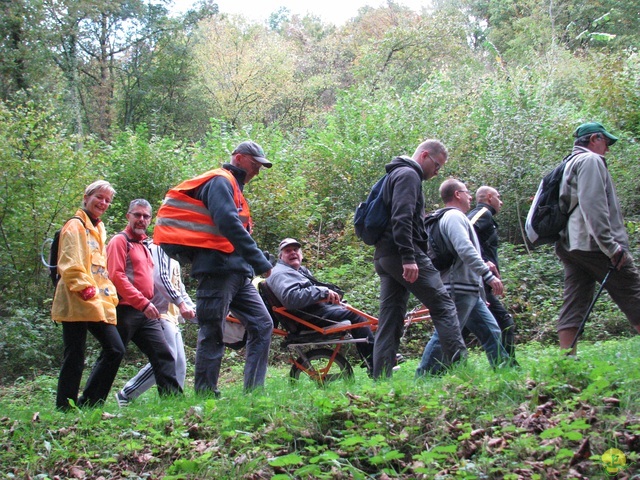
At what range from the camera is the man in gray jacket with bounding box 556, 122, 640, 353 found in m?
5.24

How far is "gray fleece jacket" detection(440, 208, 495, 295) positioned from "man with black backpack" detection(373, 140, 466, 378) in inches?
19.7

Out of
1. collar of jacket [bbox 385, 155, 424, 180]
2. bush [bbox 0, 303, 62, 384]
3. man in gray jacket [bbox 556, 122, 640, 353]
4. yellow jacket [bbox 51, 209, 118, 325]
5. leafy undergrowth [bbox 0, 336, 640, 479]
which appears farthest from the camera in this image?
bush [bbox 0, 303, 62, 384]

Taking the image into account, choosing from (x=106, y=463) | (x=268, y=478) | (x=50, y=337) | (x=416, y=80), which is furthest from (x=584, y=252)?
(x=416, y=80)

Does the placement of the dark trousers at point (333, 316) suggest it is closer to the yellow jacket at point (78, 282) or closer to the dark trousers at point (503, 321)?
the dark trousers at point (503, 321)

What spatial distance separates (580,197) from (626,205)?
32.1 ft

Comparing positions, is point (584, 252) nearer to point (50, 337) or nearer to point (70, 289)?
point (70, 289)

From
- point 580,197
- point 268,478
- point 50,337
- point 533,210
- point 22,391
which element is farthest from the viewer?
point 50,337

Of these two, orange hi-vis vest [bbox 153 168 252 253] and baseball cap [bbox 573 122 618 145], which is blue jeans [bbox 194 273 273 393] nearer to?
orange hi-vis vest [bbox 153 168 252 253]

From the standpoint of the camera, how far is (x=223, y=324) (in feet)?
18.2

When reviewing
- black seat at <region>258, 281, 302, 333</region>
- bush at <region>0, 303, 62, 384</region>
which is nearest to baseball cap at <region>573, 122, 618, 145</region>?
black seat at <region>258, 281, 302, 333</region>

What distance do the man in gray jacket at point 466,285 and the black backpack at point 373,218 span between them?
0.85 meters

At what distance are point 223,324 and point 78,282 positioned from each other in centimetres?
126

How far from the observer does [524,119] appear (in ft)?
50.2

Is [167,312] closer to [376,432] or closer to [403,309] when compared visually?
[403,309]
